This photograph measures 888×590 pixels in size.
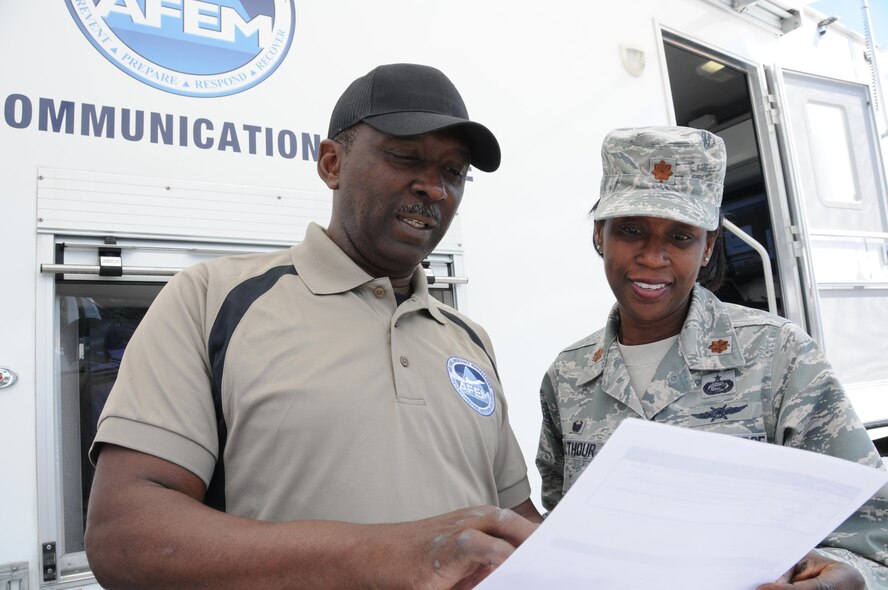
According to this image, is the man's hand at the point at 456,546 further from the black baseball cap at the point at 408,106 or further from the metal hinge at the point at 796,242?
the metal hinge at the point at 796,242

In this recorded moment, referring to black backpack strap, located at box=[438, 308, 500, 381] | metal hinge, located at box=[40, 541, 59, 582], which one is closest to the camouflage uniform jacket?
black backpack strap, located at box=[438, 308, 500, 381]

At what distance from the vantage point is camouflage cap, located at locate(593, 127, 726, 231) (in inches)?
46.2

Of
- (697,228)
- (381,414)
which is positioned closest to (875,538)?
(697,228)

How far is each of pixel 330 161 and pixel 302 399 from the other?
0.49 m

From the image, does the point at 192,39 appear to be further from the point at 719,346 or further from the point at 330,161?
the point at 719,346

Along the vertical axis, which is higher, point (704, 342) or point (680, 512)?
point (704, 342)

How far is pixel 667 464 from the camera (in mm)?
579

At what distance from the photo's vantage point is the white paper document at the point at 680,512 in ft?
1.86

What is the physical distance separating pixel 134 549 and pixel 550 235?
1.79m

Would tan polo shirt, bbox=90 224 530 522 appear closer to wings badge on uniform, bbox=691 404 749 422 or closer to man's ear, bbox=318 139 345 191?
man's ear, bbox=318 139 345 191

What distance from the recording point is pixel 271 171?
73.3 inches

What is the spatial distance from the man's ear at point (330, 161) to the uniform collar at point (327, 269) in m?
0.10

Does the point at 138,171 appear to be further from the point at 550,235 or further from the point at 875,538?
the point at 875,538

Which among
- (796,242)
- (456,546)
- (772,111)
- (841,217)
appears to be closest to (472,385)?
(456,546)
